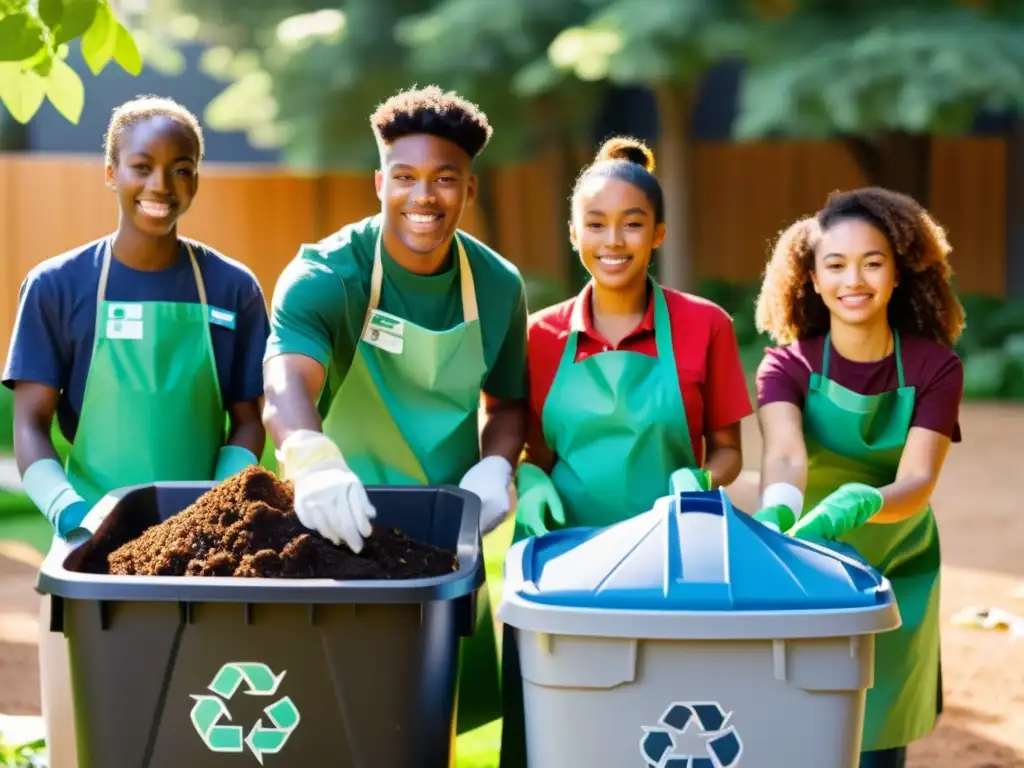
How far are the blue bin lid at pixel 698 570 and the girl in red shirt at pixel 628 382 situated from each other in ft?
1.93

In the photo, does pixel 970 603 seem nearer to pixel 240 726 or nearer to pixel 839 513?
pixel 839 513

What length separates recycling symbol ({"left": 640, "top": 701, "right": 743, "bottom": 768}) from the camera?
2199 mm

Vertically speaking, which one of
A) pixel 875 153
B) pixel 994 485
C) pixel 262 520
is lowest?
pixel 994 485

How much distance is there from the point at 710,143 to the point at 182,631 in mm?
15384

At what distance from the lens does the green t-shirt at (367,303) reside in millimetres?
2824

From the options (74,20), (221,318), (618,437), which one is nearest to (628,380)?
(618,437)

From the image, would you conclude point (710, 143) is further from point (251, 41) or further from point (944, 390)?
point (944, 390)

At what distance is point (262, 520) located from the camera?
2332mm

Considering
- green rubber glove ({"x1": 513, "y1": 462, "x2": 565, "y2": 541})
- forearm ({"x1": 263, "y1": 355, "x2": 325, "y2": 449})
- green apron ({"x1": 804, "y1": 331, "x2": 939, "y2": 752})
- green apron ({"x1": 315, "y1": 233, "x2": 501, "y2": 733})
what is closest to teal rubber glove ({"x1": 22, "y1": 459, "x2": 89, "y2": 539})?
forearm ({"x1": 263, "y1": 355, "x2": 325, "y2": 449})

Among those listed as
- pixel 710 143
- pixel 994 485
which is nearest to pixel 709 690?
pixel 994 485

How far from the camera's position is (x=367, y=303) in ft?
9.70

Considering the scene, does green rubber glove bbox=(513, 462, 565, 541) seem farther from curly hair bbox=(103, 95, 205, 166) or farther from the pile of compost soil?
curly hair bbox=(103, 95, 205, 166)

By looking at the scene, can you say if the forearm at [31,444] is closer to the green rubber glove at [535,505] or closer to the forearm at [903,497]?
the green rubber glove at [535,505]

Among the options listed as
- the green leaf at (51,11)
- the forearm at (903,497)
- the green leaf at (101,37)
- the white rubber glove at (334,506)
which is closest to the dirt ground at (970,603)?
the forearm at (903,497)
